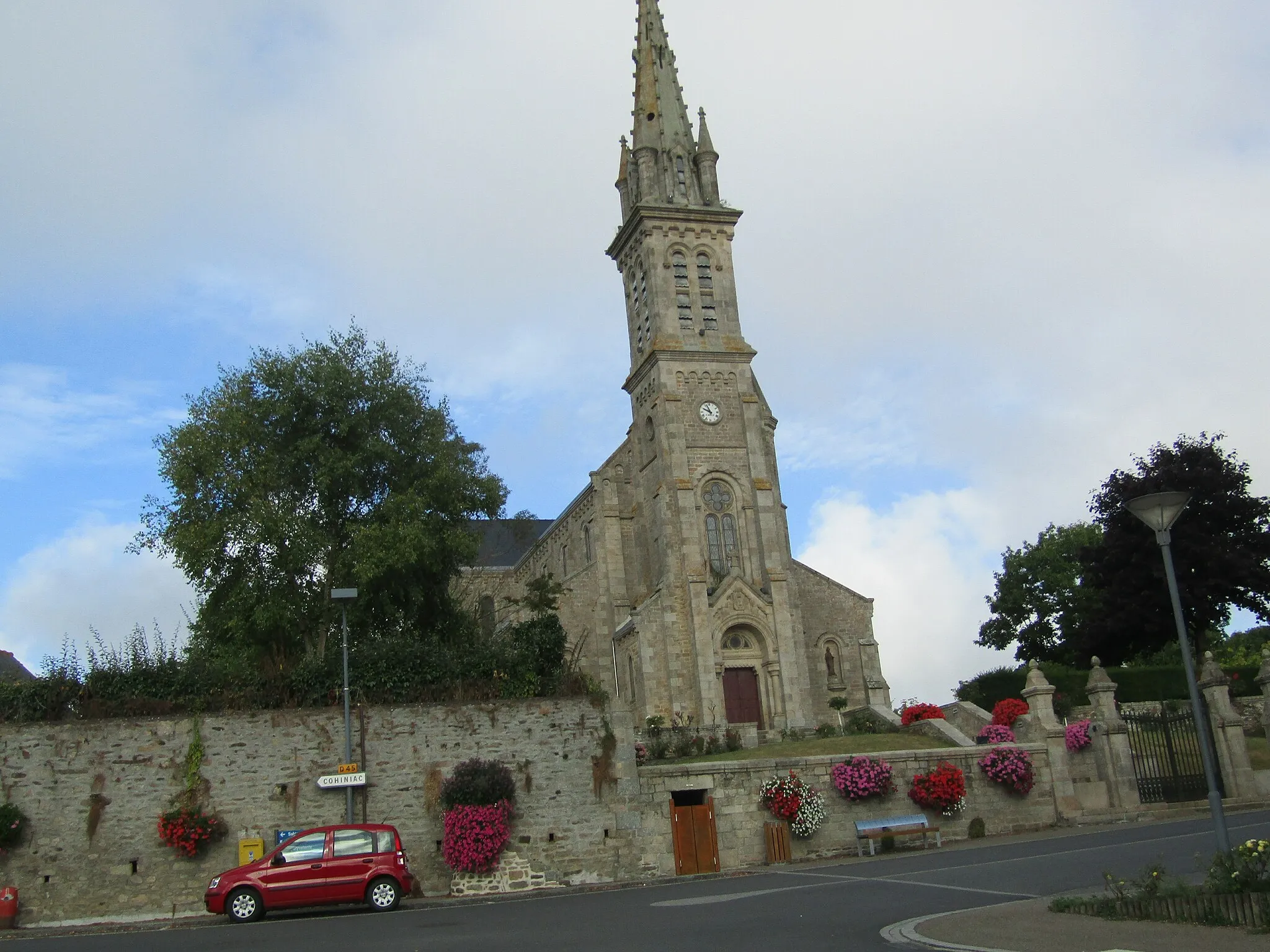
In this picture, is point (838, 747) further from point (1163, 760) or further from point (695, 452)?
point (695, 452)

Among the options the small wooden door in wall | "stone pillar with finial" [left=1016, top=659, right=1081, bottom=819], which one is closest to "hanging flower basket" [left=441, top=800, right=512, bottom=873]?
the small wooden door in wall

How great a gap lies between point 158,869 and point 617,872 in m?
7.88

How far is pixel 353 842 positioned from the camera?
17.1 metres

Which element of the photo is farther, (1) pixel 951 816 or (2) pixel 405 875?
(1) pixel 951 816

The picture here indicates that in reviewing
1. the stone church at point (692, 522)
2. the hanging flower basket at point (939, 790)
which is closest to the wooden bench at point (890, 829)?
the hanging flower basket at point (939, 790)

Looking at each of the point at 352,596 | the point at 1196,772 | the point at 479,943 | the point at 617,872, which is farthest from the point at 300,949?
the point at 1196,772

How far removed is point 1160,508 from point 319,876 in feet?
42.1

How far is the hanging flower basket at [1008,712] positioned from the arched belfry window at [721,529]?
16197 millimetres

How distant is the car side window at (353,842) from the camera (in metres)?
17.0

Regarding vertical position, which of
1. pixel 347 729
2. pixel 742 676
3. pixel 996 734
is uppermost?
pixel 742 676

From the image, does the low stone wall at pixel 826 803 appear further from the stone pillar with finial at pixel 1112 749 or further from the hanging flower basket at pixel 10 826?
the hanging flower basket at pixel 10 826

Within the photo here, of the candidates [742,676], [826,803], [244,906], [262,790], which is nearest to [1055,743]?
[826,803]

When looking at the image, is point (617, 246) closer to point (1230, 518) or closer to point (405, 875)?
point (1230, 518)

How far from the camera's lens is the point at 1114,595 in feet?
124
